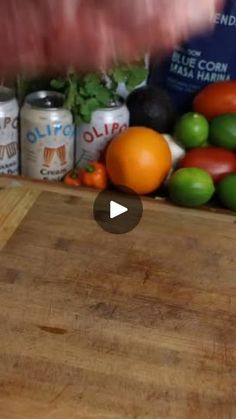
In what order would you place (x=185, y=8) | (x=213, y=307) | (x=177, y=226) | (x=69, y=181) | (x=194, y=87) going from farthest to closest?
(x=194, y=87), (x=69, y=181), (x=177, y=226), (x=213, y=307), (x=185, y=8)

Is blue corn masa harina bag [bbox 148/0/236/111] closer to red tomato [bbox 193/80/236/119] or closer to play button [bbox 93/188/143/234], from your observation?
red tomato [bbox 193/80/236/119]

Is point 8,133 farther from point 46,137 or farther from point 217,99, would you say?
point 217,99

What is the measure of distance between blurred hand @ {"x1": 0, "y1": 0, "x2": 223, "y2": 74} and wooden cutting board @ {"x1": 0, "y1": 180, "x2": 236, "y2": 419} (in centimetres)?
44

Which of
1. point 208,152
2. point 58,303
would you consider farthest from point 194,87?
point 58,303

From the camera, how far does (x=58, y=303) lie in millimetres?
667

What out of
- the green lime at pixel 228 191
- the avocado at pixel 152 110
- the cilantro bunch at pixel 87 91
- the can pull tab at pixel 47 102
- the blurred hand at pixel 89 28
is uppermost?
the blurred hand at pixel 89 28

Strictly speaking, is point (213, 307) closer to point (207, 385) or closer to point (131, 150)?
point (207, 385)

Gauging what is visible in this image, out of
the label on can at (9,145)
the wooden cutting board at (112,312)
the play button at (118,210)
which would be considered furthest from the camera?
the label on can at (9,145)

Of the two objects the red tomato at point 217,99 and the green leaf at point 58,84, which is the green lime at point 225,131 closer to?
the red tomato at point 217,99

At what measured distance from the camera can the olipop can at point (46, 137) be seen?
2.93 feet

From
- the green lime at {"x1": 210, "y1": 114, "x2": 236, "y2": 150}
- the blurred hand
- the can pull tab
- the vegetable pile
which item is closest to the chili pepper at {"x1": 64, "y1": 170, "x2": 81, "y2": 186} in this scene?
the vegetable pile

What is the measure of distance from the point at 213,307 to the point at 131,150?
0.27m

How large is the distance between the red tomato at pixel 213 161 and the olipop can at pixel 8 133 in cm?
24

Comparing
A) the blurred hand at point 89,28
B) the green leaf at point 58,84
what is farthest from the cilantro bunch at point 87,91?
the blurred hand at point 89,28
